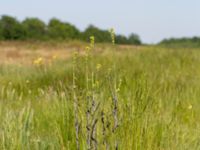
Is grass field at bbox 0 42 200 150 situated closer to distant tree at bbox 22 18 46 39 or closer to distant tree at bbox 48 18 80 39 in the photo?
distant tree at bbox 22 18 46 39

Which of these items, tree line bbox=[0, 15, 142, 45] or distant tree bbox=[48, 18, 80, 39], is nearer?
tree line bbox=[0, 15, 142, 45]

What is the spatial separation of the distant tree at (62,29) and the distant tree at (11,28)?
2.33 m

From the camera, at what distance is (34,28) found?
89.4 ft

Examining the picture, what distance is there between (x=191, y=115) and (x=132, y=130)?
5.01ft

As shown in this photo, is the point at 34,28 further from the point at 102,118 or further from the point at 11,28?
the point at 102,118

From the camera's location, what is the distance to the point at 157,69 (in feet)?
17.9

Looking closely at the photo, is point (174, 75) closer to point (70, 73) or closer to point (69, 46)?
point (70, 73)

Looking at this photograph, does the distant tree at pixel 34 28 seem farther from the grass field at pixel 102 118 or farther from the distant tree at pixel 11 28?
the grass field at pixel 102 118

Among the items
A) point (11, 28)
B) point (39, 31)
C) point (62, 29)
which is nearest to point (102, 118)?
point (11, 28)

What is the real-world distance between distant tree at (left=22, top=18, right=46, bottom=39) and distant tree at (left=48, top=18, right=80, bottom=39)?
665 millimetres

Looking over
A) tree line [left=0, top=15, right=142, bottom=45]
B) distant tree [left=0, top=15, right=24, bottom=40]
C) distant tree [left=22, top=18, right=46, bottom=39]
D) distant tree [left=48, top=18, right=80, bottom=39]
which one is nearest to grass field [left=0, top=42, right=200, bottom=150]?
tree line [left=0, top=15, right=142, bottom=45]

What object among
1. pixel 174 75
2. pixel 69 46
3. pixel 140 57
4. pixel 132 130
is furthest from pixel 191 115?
pixel 69 46

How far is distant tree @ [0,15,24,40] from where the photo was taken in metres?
25.0

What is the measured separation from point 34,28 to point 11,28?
2081 mm
